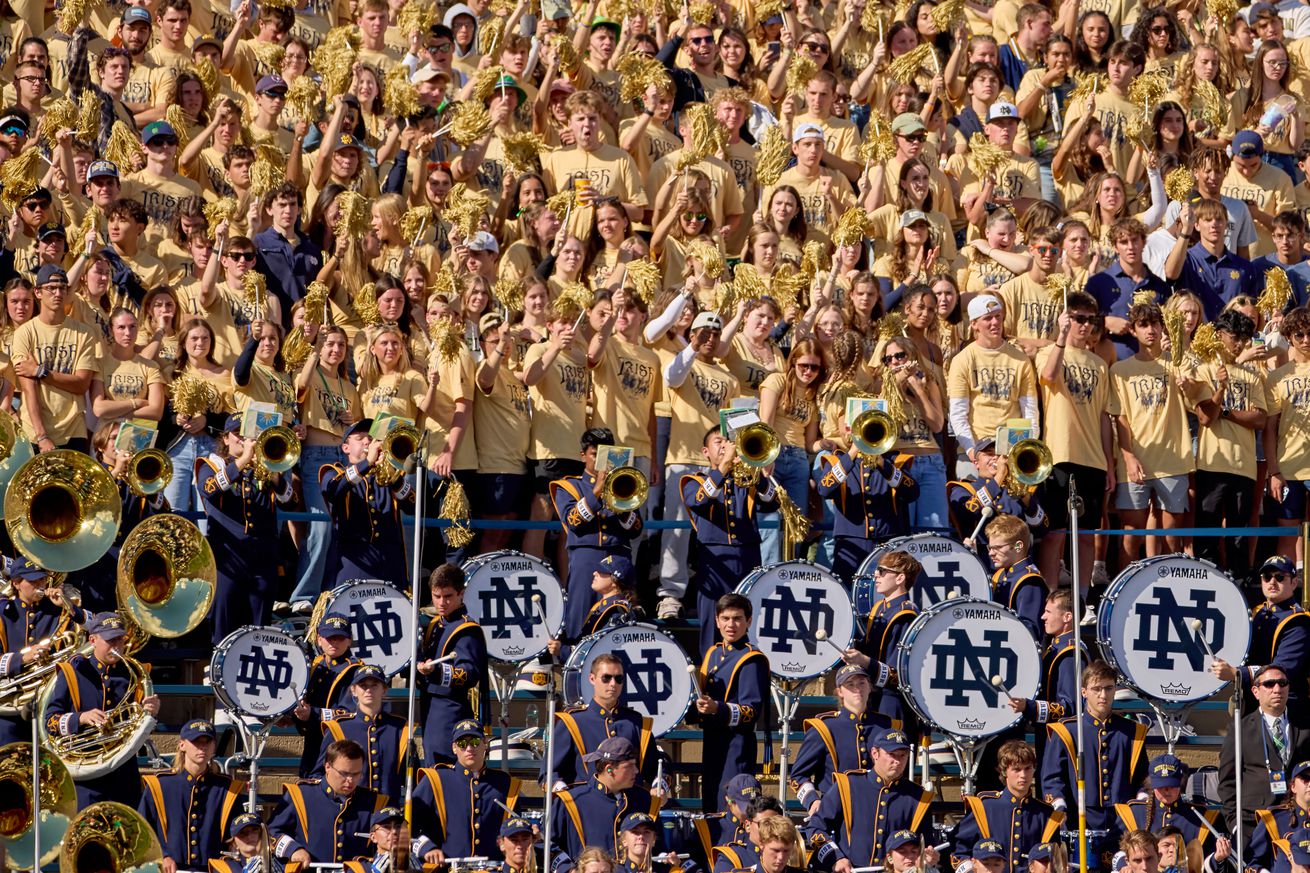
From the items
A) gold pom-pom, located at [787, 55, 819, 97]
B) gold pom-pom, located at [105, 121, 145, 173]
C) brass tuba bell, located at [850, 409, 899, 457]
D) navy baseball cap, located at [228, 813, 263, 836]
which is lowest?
navy baseball cap, located at [228, 813, 263, 836]

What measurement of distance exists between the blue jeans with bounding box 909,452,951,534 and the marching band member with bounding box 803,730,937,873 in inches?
94.7

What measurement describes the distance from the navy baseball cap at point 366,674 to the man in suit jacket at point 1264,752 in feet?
14.4

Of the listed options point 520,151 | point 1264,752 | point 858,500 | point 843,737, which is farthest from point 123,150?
point 1264,752

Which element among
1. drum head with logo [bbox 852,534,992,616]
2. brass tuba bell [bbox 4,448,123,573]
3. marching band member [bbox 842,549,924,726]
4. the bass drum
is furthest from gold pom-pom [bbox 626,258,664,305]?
brass tuba bell [bbox 4,448,123,573]

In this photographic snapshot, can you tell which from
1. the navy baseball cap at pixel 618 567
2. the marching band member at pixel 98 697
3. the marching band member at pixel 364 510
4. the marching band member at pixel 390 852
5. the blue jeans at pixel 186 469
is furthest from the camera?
the blue jeans at pixel 186 469

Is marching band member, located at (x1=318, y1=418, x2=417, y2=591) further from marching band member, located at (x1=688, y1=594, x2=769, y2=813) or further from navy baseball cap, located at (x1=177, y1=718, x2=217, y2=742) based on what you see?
marching band member, located at (x1=688, y1=594, x2=769, y2=813)

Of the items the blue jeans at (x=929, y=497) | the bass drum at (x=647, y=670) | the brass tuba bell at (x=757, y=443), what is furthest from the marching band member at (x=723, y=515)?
the bass drum at (x=647, y=670)

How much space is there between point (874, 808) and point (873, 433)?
274 centimetres

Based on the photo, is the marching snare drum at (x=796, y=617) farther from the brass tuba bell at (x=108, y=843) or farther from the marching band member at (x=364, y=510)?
the brass tuba bell at (x=108, y=843)

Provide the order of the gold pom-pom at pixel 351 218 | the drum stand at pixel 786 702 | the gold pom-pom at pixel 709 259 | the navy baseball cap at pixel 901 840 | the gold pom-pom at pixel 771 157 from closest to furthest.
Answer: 1. the navy baseball cap at pixel 901 840
2. the drum stand at pixel 786 702
3. the gold pom-pom at pixel 351 218
4. the gold pom-pom at pixel 709 259
5. the gold pom-pom at pixel 771 157

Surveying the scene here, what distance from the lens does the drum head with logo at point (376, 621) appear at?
16.6 meters

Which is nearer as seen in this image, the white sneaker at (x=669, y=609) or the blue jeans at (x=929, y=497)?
the white sneaker at (x=669, y=609)

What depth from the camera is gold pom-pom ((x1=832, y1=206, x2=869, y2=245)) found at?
19406 millimetres

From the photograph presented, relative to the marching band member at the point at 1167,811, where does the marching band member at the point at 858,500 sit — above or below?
above
